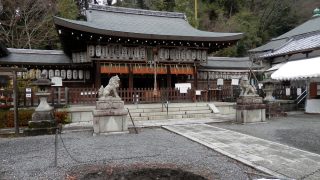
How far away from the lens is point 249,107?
41.6 feet

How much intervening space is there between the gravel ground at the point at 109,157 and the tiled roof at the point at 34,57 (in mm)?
9099

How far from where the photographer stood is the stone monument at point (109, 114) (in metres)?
10.1

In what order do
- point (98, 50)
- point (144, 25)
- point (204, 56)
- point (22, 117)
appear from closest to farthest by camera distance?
1. point (22, 117)
2. point (98, 50)
3. point (204, 56)
4. point (144, 25)

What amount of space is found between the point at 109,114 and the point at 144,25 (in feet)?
38.4

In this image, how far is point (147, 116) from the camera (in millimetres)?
14242

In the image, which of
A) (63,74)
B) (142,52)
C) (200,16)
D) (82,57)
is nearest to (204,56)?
(142,52)

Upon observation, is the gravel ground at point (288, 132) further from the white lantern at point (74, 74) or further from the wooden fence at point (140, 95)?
the white lantern at point (74, 74)

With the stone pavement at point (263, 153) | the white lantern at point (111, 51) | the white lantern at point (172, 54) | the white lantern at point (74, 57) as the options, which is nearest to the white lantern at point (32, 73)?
the white lantern at point (74, 57)

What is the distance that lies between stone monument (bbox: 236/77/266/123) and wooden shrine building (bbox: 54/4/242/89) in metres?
5.71

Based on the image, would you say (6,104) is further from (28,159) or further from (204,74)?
(204,74)

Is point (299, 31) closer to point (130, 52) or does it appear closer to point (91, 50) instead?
point (130, 52)

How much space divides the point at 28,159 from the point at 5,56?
13.3m

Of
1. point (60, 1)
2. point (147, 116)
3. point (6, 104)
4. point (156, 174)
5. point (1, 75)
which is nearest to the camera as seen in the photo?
point (156, 174)

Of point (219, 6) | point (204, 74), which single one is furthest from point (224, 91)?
point (219, 6)
